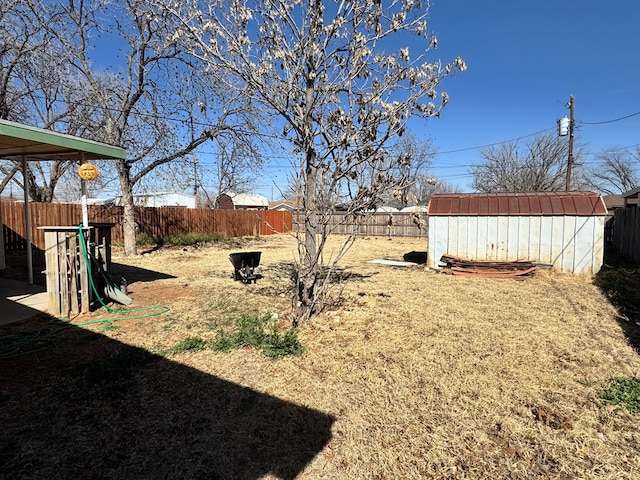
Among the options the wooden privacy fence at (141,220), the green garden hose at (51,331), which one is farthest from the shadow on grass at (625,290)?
the green garden hose at (51,331)

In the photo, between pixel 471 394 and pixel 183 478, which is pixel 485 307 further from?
pixel 183 478

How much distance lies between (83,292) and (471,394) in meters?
5.28

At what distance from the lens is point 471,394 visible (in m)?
3.12

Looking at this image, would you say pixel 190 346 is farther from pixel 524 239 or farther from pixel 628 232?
pixel 628 232

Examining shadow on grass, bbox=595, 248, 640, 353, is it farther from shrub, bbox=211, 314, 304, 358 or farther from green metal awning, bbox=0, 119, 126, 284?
green metal awning, bbox=0, 119, 126, 284

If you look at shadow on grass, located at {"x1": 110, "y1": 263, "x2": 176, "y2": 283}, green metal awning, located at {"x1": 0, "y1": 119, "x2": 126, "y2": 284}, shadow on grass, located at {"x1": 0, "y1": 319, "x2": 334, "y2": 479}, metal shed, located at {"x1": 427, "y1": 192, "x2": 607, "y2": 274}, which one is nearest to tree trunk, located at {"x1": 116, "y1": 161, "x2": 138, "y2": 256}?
shadow on grass, located at {"x1": 110, "y1": 263, "x2": 176, "y2": 283}

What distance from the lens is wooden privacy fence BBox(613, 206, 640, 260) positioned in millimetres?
11055

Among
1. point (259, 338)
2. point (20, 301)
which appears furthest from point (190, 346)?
point (20, 301)

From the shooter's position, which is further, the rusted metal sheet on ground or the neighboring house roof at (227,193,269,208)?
the neighboring house roof at (227,193,269,208)

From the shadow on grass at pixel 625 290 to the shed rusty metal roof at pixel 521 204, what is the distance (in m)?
1.58

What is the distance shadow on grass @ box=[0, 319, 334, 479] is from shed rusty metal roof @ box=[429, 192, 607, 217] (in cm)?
858

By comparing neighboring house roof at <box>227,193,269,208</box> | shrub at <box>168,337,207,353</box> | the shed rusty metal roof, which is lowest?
shrub at <box>168,337,207,353</box>

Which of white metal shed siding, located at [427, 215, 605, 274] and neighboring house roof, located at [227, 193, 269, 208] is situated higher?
neighboring house roof, located at [227, 193, 269, 208]

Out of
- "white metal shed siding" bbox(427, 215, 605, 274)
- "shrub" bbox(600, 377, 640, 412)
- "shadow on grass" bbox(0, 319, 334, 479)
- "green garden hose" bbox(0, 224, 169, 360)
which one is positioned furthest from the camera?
"white metal shed siding" bbox(427, 215, 605, 274)
